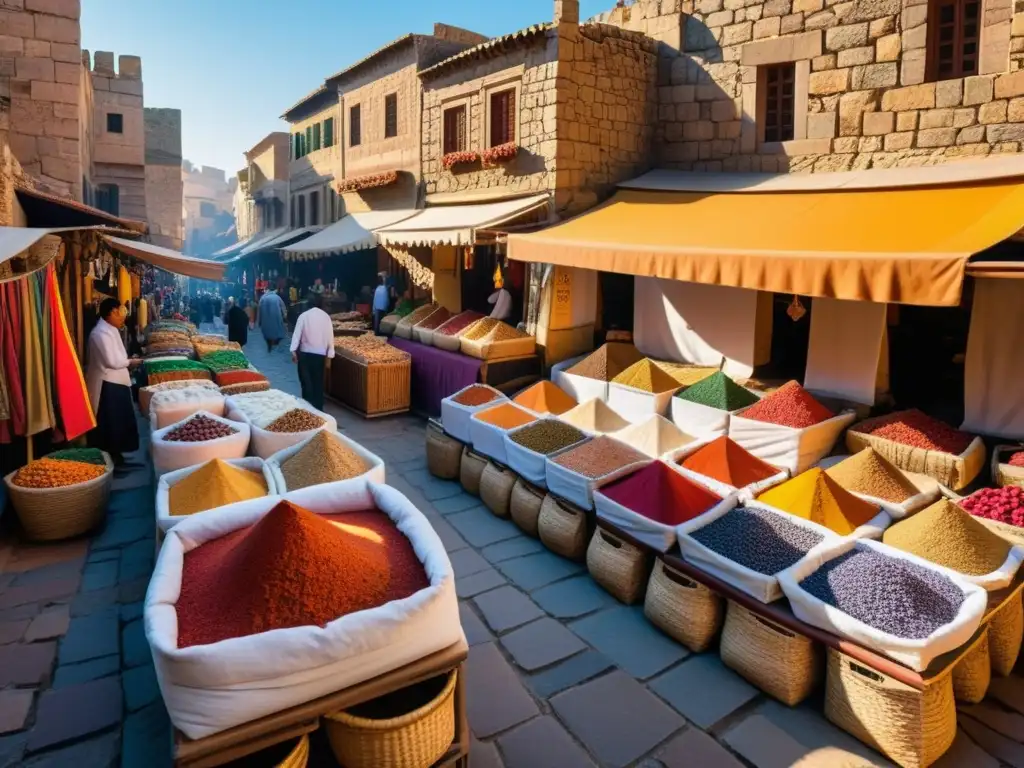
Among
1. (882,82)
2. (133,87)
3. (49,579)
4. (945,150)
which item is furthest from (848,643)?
(133,87)

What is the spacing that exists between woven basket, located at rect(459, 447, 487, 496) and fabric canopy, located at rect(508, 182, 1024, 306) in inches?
96.6

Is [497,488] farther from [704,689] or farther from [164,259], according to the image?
[164,259]

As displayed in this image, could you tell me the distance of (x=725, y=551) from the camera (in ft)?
13.0

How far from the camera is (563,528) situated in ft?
16.7

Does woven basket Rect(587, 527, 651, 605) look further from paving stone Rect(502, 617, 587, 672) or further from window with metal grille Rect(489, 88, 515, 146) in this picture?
window with metal grille Rect(489, 88, 515, 146)

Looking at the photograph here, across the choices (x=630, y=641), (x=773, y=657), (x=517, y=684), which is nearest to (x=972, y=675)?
(x=773, y=657)

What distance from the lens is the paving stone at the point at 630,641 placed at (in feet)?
12.7

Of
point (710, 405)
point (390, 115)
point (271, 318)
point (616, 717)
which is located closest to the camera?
point (616, 717)

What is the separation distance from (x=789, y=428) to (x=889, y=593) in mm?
2229

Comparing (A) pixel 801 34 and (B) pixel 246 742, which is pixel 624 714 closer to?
(B) pixel 246 742

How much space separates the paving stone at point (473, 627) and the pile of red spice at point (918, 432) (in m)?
3.68

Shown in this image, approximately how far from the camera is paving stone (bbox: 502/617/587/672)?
3881 millimetres

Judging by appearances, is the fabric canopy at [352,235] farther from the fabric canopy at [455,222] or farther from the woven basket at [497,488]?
the woven basket at [497,488]

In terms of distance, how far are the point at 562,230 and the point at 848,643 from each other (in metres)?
6.14
